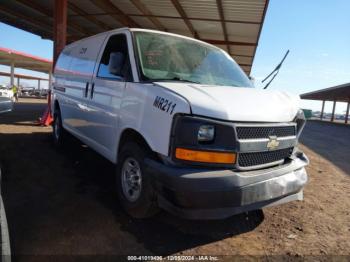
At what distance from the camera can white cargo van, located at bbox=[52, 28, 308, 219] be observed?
9.89 ft

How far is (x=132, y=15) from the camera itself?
13.1 m

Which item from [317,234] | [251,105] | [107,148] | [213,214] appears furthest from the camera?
[107,148]

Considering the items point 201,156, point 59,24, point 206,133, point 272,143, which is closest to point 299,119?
point 272,143

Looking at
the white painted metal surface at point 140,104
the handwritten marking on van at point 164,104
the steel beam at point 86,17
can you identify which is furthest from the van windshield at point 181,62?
the steel beam at point 86,17

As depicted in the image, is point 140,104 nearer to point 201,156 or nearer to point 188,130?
point 188,130

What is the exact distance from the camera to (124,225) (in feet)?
12.1

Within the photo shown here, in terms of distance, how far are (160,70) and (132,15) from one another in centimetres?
997

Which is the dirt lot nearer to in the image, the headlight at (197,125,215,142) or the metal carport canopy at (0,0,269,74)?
the headlight at (197,125,215,142)

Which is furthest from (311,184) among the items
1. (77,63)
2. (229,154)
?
(77,63)

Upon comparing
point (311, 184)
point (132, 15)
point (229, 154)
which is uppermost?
point (132, 15)

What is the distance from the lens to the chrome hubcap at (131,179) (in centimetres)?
371

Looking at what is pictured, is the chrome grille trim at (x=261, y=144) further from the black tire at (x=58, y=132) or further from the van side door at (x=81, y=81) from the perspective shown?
the black tire at (x=58, y=132)

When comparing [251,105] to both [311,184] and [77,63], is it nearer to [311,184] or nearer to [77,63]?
[311,184]

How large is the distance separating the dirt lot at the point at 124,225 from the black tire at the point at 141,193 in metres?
0.19
